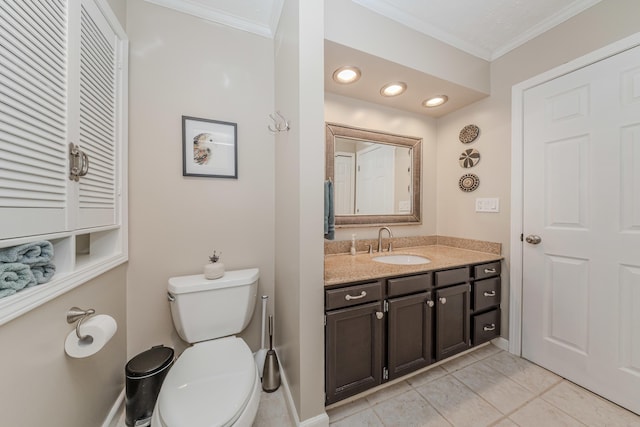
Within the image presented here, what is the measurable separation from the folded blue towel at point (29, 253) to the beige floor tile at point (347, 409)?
154 cm

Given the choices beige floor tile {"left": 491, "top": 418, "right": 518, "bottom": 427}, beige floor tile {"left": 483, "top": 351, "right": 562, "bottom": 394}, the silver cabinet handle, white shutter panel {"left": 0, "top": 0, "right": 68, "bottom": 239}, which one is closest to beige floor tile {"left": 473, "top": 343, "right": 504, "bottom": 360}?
beige floor tile {"left": 483, "top": 351, "right": 562, "bottom": 394}

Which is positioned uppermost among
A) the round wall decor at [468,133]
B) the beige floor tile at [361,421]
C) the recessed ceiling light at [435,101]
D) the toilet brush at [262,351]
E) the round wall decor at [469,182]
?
the recessed ceiling light at [435,101]

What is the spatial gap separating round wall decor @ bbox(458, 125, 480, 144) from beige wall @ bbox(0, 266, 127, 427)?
2848 mm

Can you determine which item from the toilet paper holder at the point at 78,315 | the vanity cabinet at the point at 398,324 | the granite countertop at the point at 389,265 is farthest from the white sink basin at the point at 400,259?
the toilet paper holder at the point at 78,315

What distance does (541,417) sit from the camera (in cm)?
128

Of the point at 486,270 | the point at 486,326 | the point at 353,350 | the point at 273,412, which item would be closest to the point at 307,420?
the point at 273,412

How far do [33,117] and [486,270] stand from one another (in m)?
2.62

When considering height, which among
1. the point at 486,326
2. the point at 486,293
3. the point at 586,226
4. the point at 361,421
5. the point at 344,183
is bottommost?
the point at 361,421

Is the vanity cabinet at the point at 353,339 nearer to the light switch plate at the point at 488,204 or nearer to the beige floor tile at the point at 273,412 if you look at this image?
the beige floor tile at the point at 273,412

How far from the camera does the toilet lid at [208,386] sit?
2.77 ft

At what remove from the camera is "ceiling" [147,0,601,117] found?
1457 mm

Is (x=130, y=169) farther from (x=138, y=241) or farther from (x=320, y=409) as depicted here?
(x=320, y=409)

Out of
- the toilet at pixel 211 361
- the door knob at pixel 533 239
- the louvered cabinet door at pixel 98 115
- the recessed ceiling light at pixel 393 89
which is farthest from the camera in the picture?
the recessed ceiling light at pixel 393 89

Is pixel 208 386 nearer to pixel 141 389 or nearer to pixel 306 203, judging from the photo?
pixel 141 389
